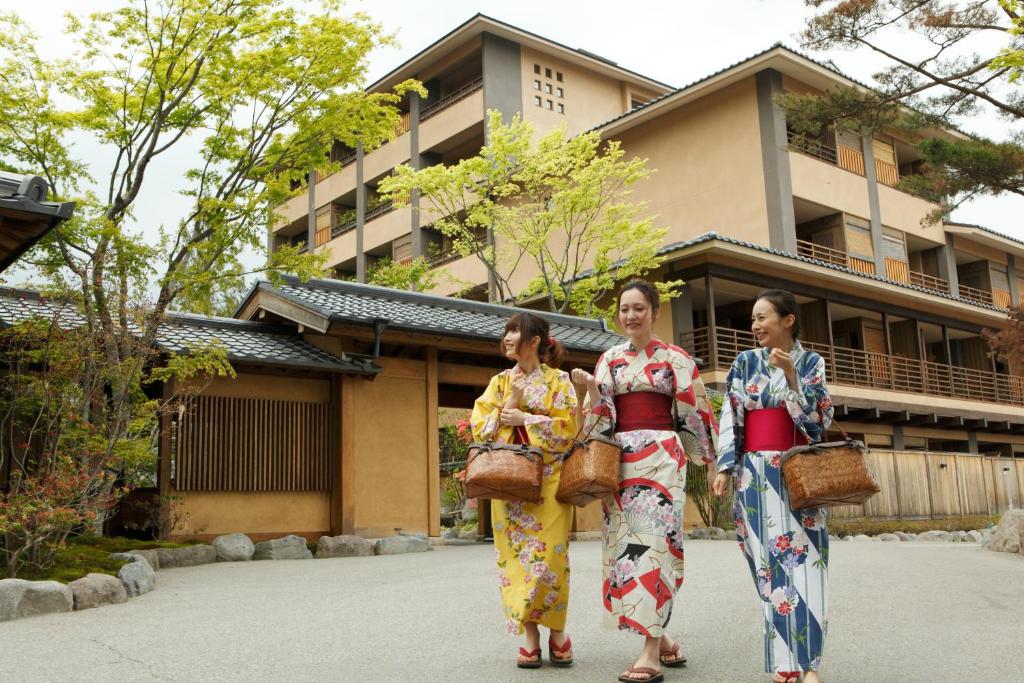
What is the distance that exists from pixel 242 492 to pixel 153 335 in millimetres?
2855

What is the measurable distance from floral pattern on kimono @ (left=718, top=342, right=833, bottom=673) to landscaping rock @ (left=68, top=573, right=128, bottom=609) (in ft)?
16.4

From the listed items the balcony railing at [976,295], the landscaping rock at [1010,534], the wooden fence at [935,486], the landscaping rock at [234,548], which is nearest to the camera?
the landscaping rock at [234,548]

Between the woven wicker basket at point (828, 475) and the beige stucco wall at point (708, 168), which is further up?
the beige stucco wall at point (708, 168)

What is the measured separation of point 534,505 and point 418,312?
924cm

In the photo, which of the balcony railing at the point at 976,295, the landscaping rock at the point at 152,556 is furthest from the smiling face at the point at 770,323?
the balcony railing at the point at 976,295

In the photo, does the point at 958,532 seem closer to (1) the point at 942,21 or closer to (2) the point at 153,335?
(1) the point at 942,21

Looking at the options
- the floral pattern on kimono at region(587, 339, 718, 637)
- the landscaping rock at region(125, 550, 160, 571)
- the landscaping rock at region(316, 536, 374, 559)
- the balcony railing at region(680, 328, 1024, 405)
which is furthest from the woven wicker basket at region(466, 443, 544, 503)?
the balcony railing at region(680, 328, 1024, 405)

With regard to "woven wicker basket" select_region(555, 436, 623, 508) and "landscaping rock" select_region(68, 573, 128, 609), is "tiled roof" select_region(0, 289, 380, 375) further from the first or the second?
→ "woven wicker basket" select_region(555, 436, 623, 508)

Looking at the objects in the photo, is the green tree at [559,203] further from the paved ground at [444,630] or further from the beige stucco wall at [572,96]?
the paved ground at [444,630]

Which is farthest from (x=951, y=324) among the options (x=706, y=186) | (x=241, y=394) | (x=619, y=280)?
(x=241, y=394)

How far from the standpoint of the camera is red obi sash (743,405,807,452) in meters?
4.17

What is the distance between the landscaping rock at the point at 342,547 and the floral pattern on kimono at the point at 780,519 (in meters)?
7.59

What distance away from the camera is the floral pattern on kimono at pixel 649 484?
4.23 metres

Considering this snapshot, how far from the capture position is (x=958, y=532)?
18.3 m
